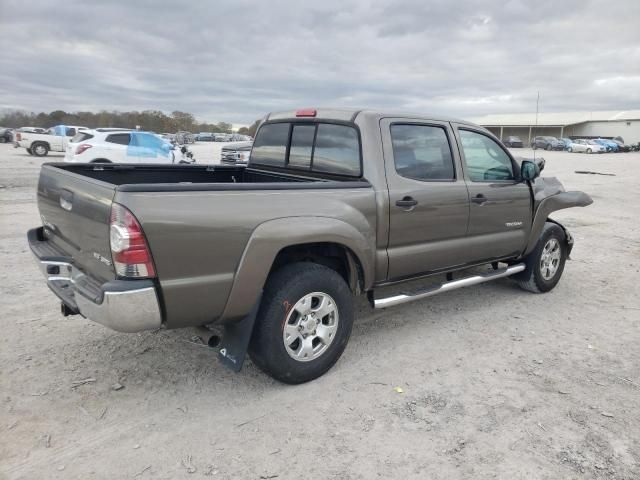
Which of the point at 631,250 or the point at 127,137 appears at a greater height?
the point at 127,137

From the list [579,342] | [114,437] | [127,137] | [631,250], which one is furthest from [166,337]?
[127,137]

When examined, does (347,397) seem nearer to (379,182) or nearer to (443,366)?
(443,366)

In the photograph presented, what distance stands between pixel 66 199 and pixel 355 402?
2.34 m

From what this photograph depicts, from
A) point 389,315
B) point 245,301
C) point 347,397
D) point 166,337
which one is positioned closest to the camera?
point 245,301

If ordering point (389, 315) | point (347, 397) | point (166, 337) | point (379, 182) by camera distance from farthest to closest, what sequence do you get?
point (389, 315) → point (166, 337) → point (379, 182) → point (347, 397)

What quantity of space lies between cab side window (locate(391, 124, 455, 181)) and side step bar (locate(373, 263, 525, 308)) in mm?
950

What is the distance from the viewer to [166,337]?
13.7 ft

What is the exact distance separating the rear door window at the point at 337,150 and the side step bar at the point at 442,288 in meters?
1.04

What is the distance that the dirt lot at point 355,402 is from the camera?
8.87ft

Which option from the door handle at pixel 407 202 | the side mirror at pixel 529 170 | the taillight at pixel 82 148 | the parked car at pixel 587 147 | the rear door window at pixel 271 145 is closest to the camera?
the door handle at pixel 407 202

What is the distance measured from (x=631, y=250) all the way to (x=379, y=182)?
611cm

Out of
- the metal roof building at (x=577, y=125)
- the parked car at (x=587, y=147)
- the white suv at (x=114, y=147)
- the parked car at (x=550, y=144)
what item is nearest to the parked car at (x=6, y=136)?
the white suv at (x=114, y=147)

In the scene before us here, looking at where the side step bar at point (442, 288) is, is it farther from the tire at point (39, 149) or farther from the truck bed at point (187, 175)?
the tire at point (39, 149)

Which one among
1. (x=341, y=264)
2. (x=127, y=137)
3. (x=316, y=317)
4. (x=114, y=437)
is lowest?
(x=114, y=437)
